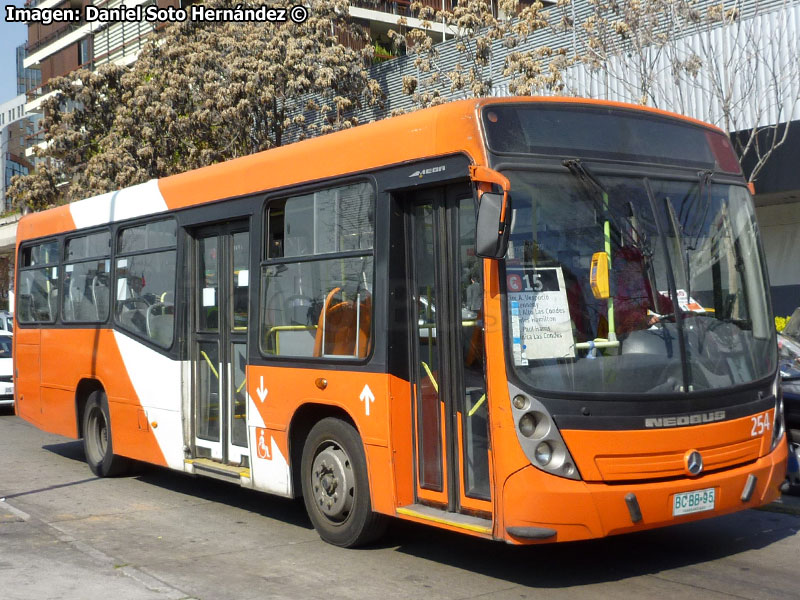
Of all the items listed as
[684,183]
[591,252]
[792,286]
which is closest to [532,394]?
[591,252]

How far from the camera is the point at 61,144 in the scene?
84.6 feet

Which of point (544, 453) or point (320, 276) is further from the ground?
point (320, 276)

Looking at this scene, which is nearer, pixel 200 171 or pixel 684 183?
pixel 684 183

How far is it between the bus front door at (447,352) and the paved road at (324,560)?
0.64 metres

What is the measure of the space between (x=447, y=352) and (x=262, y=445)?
7.59ft

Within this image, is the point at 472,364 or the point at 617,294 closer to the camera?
the point at 617,294

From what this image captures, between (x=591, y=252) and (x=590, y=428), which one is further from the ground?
(x=591, y=252)

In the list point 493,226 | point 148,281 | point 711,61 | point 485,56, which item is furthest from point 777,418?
point 485,56

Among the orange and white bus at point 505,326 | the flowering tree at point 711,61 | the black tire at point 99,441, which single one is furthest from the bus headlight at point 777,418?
the flowering tree at point 711,61

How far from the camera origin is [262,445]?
8250 mm

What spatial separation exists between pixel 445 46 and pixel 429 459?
15.5 m

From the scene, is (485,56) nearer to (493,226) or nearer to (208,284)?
(208,284)

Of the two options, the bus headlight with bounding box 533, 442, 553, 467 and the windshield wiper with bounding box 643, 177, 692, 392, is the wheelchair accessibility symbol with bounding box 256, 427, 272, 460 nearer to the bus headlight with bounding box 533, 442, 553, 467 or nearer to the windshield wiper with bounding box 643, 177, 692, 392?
the bus headlight with bounding box 533, 442, 553, 467

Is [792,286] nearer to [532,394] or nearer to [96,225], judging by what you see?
[96,225]
